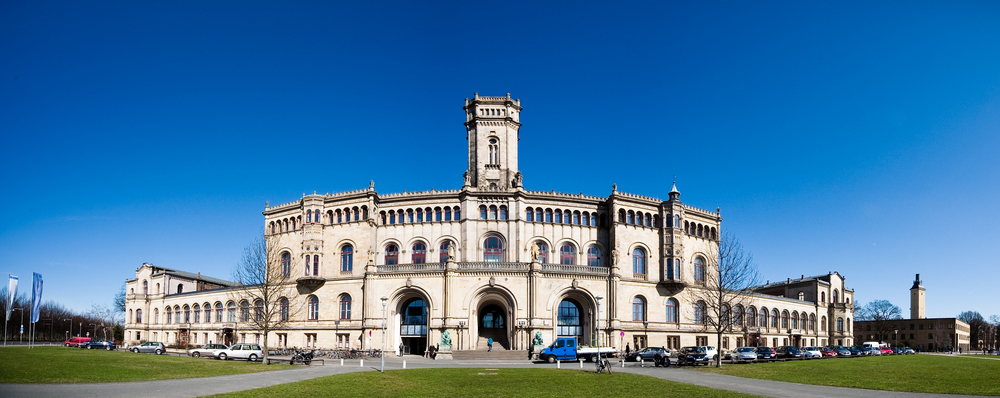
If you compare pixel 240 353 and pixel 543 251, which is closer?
pixel 240 353

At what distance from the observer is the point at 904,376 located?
37.8m

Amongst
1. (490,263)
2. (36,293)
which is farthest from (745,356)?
(36,293)

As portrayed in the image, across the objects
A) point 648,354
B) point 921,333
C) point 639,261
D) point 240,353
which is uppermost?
point 639,261

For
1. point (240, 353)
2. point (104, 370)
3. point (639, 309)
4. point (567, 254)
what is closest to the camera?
point (104, 370)

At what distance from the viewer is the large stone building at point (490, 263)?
6519 cm

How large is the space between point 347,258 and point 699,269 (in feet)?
128

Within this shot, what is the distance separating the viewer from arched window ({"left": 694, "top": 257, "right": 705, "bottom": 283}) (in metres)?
76.9

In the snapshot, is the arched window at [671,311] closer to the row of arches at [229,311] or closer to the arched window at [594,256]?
the arched window at [594,256]

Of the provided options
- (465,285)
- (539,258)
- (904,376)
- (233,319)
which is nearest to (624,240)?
(539,258)

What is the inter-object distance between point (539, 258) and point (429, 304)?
1231 centimetres

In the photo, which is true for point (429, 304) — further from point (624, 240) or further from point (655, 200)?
point (655, 200)

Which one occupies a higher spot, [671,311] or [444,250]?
[444,250]

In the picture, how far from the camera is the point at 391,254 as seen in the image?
72062 millimetres

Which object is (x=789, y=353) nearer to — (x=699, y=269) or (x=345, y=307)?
(x=699, y=269)
